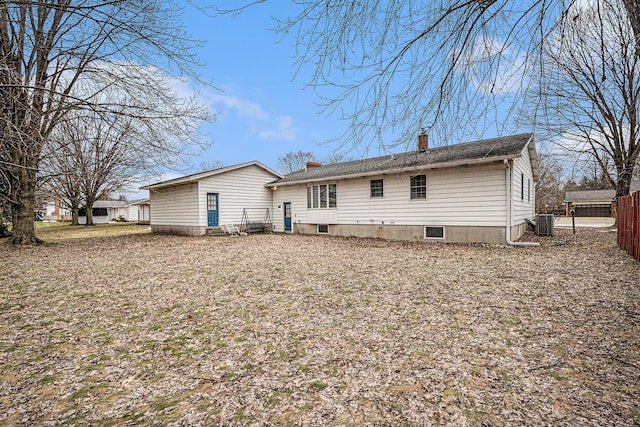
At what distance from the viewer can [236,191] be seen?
17.7m

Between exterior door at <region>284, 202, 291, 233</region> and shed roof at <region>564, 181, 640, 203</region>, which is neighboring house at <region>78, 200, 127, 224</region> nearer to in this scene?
exterior door at <region>284, 202, 291, 233</region>

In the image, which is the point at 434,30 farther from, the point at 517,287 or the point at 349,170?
the point at 349,170

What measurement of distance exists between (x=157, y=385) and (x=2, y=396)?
1.29 meters

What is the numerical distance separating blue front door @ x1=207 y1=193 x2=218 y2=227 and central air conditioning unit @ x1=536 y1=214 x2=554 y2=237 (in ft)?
54.9

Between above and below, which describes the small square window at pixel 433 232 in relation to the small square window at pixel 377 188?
below

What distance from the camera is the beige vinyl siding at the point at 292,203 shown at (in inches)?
687

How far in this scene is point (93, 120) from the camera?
16.2ft

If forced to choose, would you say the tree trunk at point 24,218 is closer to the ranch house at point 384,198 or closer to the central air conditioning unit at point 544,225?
the ranch house at point 384,198

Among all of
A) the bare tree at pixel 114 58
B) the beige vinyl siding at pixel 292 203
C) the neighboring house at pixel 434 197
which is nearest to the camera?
the bare tree at pixel 114 58

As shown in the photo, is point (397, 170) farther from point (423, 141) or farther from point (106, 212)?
point (106, 212)

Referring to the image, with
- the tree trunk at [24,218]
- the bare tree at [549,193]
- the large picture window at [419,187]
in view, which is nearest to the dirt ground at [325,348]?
the large picture window at [419,187]

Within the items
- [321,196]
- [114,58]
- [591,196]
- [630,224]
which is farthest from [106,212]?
[591,196]

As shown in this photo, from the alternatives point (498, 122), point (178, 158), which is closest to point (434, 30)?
point (498, 122)

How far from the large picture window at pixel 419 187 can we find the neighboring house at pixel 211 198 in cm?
1003
